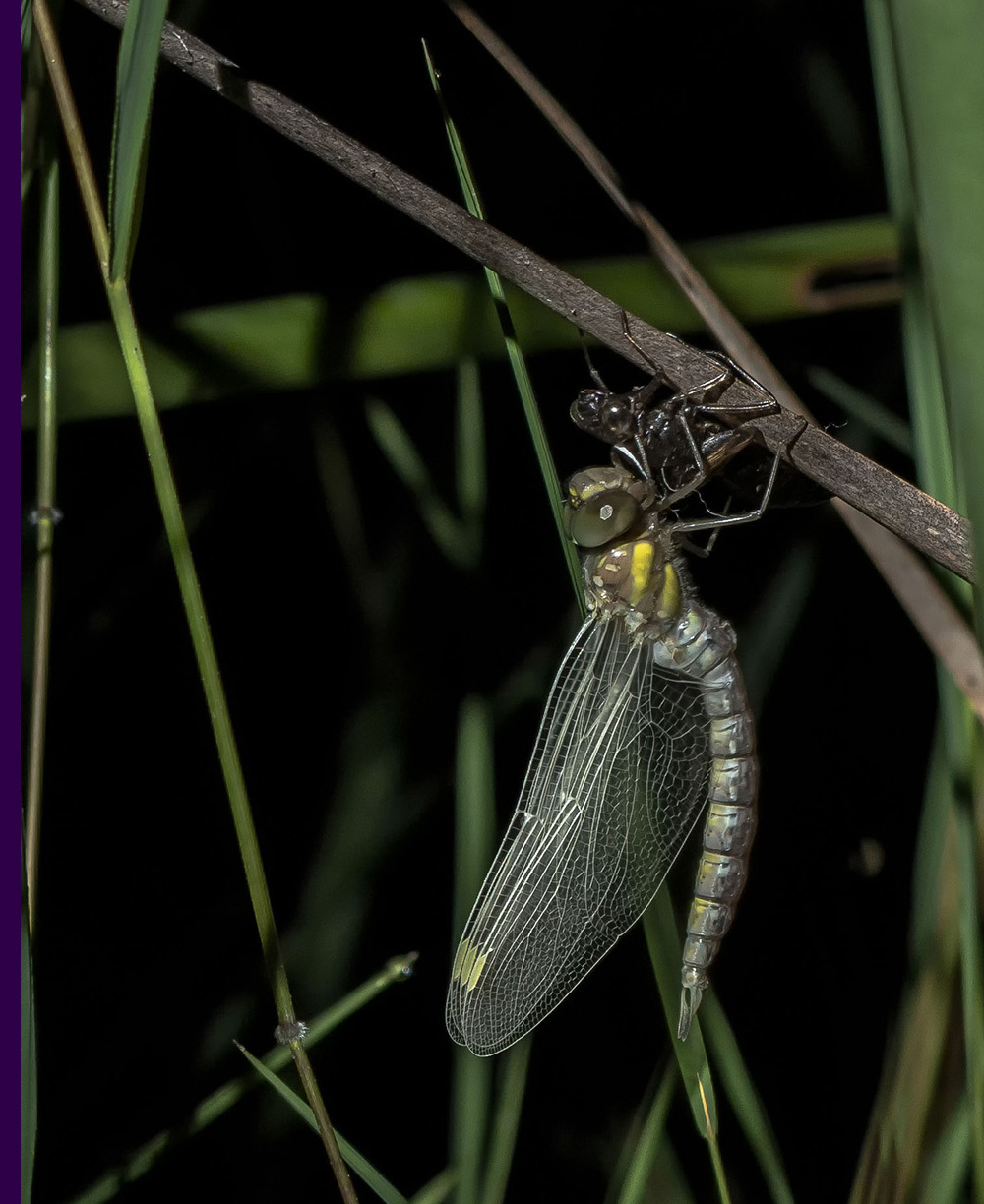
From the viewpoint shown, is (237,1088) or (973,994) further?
(237,1088)

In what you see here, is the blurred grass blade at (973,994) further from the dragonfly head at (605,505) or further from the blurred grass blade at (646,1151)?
the dragonfly head at (605,505)

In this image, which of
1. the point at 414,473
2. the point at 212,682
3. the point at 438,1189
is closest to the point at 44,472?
the point at 212,682

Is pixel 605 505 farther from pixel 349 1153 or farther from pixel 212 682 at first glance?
pixel 349 1153

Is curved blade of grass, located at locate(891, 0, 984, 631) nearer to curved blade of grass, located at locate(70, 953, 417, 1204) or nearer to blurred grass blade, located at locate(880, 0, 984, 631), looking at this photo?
blurred grass blade, located at locate(880, 0, 984, 631)

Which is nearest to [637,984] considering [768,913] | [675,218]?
[768,913]

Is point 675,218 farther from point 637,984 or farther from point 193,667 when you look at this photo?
point 637,984

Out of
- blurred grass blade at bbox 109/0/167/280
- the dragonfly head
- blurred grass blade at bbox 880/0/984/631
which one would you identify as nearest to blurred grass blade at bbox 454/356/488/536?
the dragonfly head
